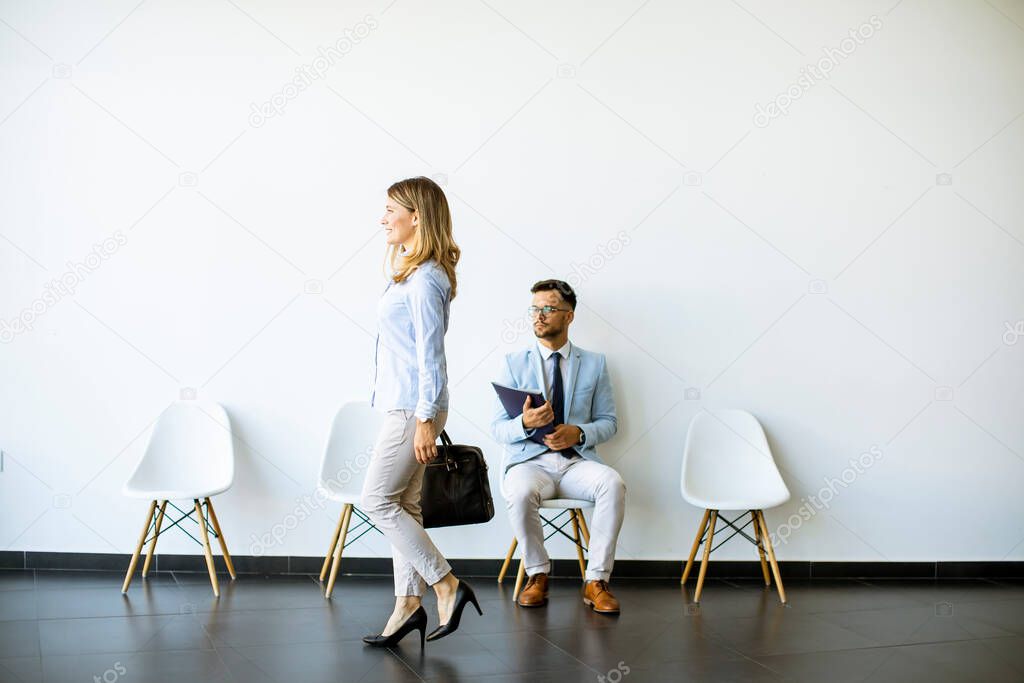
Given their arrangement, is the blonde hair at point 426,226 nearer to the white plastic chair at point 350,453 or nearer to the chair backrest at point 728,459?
the white plastic chair at point 350,453

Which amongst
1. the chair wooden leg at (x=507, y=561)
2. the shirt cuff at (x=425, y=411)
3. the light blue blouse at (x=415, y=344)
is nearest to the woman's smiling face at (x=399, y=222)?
the light blue blouse at (x=415, y=344)

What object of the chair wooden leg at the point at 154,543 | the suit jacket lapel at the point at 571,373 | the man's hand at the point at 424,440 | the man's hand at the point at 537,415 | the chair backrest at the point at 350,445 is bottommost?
the chair wooden leg at the point at 154,543

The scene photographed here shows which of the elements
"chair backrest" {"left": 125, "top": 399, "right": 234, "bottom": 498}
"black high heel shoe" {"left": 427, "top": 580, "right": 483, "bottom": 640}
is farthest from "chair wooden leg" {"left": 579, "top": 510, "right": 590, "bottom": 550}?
"chair backrest" {"left": 125, "top": 399, "right": 234, "bottom": 498}

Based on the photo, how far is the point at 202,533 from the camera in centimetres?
412

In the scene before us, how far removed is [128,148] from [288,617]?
2.38 m

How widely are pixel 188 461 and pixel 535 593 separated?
1.75 meters

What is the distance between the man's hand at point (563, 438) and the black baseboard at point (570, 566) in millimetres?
737

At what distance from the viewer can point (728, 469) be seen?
14.8 ft

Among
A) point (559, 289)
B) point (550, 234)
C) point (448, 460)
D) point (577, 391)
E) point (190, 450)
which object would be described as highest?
point (550, 234)

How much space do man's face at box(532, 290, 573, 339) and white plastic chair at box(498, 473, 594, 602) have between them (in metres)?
0.68

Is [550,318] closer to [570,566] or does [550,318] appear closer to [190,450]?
[570,566]

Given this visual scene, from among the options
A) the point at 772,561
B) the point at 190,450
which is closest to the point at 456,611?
the point at 772,561

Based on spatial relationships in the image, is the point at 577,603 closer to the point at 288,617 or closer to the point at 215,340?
the point at 288,617

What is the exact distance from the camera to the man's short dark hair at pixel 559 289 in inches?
169
